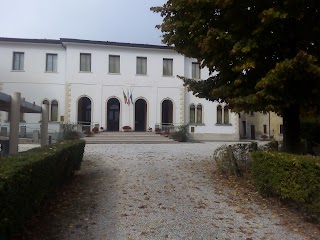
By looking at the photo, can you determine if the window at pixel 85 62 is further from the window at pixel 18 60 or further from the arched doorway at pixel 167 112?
the arched doorway at pixel 167 112

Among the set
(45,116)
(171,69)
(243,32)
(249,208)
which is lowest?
(249,208)

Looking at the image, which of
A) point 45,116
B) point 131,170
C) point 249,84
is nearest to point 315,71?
point 249,84

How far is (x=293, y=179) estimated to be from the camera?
676cm

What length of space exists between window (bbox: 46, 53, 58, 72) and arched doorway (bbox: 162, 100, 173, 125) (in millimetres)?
10358

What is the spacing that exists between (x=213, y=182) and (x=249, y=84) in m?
2.80

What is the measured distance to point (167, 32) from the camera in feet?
34.5

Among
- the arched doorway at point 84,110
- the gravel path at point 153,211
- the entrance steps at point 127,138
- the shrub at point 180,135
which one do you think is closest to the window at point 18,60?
the arched doorway at point 84,110

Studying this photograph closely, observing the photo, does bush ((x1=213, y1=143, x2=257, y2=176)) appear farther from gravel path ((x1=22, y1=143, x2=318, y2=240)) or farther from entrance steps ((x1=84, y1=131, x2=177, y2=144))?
entrance steps ((x1=84, y1=131, x2=177, y2=144))

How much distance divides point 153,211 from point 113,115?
1035 inches

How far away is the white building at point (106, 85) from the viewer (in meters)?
31.1

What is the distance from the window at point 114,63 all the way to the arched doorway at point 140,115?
Answer: 140 inches

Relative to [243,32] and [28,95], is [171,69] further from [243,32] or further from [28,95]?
[243,32]

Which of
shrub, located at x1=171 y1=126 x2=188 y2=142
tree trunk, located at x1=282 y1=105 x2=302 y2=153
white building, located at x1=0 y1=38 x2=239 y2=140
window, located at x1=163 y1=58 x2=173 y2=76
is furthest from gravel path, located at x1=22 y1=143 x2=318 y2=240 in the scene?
window, located at x1=163 y1=58 x2=173 y2=76

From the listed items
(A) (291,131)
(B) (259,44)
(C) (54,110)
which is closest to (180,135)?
(C) (54,110)
